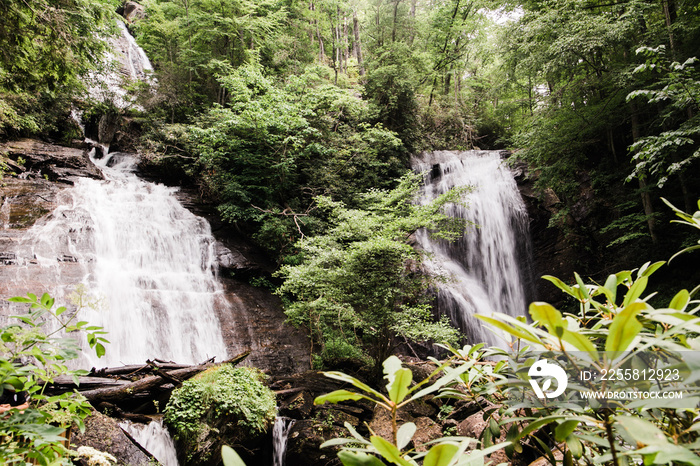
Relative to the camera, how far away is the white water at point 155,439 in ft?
13.5

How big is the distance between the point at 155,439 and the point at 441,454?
5099 millimetres

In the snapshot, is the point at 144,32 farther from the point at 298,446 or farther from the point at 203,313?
the point at 298,446

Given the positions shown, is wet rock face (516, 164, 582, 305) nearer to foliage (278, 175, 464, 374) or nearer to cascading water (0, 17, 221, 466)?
foliage (278, 175, 464, 374)

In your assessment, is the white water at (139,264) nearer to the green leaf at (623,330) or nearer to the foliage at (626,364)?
the foliage at (626,364)

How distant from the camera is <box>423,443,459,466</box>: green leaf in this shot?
0.58 m

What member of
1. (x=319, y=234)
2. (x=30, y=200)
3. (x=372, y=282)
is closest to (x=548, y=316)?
(x=372, y=282)

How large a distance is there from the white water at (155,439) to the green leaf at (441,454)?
Result: 496 cm

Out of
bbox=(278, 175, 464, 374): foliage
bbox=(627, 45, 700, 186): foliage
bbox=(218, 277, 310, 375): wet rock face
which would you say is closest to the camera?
bbox=(627, 45, 700, 186): foliage

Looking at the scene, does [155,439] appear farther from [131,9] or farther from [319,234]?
[131,9]

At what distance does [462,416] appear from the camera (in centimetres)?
498

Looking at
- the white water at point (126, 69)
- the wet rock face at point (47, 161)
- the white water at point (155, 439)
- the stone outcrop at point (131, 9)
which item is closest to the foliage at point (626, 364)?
the white water at point (155, 439)

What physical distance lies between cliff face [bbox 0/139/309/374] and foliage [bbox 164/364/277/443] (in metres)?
2.61

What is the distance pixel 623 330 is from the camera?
0.61 meters

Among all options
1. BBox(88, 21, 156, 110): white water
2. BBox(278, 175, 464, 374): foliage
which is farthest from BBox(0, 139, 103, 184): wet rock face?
BBox(278, 175, 464, 374): foliage
